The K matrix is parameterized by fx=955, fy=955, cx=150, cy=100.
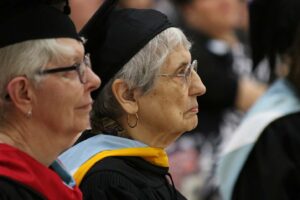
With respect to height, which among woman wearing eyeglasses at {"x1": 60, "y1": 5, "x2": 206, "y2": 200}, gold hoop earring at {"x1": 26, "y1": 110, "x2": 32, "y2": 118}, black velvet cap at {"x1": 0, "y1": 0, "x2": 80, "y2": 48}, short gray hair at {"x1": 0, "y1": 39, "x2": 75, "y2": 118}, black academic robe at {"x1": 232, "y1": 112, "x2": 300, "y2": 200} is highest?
black velvet cap at {"x1": 0, "y1": 0, "x2": 80, "y2": 48}

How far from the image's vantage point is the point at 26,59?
→ 3.00m

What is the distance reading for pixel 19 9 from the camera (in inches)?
122

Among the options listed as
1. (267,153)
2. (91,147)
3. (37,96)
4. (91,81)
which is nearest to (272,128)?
(267,153)

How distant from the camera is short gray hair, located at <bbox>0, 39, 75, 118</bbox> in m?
3.00

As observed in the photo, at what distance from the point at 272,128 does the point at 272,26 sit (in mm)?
563

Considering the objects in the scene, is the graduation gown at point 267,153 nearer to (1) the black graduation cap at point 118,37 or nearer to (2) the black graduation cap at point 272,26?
(2) the black graduation cap at point 272,26

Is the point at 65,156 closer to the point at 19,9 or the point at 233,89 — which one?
the point at 19,9

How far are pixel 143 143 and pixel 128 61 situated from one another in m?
0.31

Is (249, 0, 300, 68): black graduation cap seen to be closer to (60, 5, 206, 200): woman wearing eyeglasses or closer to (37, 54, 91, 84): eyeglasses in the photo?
(60, 5, 206, 200): woman wearing eyeglasses

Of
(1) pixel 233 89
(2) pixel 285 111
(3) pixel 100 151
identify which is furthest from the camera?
(1) pixel 233 89

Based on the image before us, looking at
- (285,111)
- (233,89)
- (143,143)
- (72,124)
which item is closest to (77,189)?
(72,124)

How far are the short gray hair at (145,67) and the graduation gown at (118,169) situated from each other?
121 mm

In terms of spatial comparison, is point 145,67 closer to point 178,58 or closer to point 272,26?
point 178,58

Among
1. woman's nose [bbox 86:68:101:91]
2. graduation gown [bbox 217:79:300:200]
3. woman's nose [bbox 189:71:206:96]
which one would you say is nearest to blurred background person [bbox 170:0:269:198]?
graduation gown [bbox 217:79:300:200]
